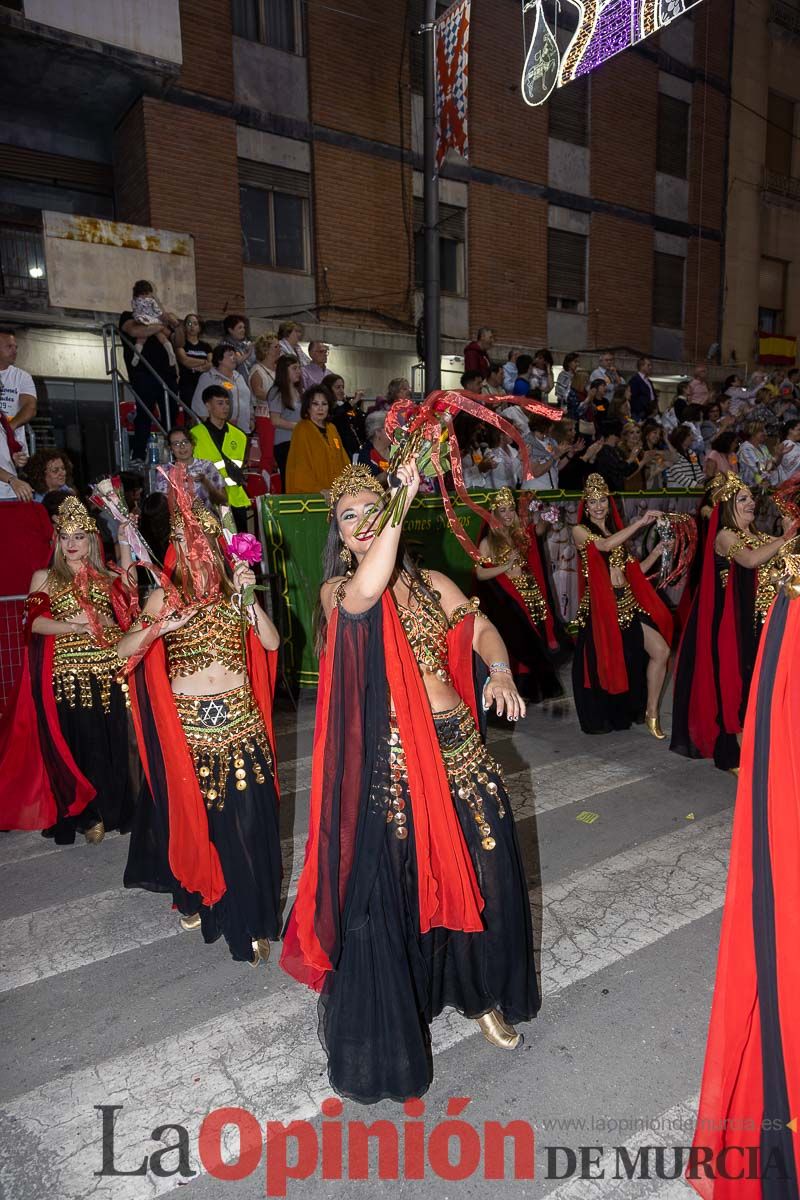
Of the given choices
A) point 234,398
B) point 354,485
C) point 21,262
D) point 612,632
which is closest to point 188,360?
point 234,398

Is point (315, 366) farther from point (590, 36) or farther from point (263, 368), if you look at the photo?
point (590, 36)

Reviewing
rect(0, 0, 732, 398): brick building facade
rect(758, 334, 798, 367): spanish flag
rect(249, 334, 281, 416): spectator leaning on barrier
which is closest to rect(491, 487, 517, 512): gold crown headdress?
rect(249, 334, 281, 416): spectator leaning on barrier

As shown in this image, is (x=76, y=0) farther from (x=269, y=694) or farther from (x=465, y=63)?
(x=269, y=694)

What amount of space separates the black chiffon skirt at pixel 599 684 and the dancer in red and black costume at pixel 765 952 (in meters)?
4.45

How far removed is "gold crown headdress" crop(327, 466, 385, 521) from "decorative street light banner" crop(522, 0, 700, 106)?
7.23 meters

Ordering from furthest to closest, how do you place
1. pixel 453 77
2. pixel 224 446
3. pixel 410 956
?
pixel 453 77, pixel 224 446, pixel 410 956

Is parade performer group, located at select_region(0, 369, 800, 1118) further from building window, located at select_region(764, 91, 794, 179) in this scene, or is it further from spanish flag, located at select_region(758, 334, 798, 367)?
building window, located at select_region(764, 91, 794, 179)

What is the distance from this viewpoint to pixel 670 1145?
2.51m

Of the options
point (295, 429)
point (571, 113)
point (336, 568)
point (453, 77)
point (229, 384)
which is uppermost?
point (571, 113)

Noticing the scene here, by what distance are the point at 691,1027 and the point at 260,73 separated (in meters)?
15.2

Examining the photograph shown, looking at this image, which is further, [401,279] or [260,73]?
[401,279]

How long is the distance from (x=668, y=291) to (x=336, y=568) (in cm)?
2056

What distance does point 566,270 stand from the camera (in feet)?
60.1

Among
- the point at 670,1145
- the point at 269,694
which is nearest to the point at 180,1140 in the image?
the point at 670,1145
